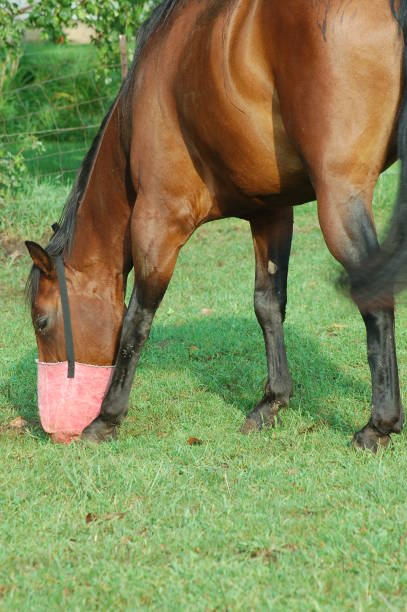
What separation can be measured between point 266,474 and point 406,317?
10.00ft

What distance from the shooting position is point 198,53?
3814 mm

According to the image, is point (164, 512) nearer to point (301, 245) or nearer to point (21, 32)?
point (301, 245)

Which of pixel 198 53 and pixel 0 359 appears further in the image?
pixel 0 359

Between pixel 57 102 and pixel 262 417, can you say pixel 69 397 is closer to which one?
pixel 262 417

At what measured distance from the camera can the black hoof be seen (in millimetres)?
4414

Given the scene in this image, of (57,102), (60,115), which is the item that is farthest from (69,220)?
(60,115)

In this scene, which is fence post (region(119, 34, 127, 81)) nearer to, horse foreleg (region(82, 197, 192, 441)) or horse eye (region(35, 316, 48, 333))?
horse eye (region(35, 316, 48, 333))

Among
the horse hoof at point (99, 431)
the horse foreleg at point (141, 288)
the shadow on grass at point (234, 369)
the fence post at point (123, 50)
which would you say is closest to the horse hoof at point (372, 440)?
the shadow on grass at point (234, 369)

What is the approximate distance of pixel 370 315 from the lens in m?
3.56

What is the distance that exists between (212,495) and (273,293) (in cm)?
155

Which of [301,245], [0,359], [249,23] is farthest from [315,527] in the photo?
[301,245]

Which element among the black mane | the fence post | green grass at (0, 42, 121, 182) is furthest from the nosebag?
green grass at (0, 42, 121, 182)

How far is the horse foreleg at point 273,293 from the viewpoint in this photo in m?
4.58

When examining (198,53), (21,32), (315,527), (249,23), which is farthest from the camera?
(21,32)
